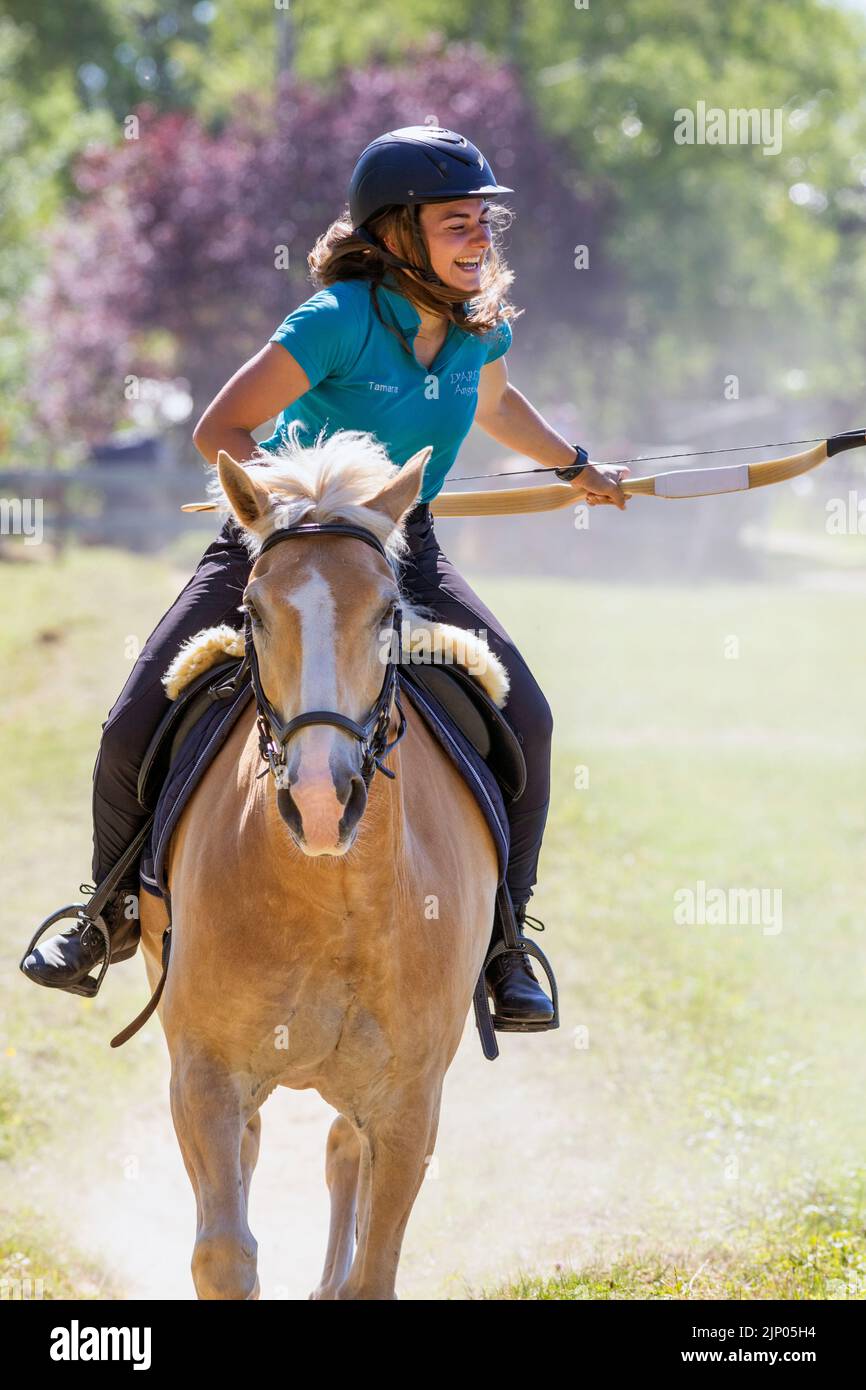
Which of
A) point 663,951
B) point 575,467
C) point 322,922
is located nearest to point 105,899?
point 322,922

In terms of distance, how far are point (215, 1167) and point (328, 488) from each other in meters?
1.91

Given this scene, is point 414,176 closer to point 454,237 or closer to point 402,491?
point 454,237

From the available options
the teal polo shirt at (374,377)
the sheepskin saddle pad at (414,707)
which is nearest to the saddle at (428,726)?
the sheepskin saddle pad at (414,707)

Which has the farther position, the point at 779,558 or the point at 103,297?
the point at 779,558

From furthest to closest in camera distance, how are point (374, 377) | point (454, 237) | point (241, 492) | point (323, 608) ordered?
point (454, 237), point (374, 377), point (241, 492), point (323, 608)

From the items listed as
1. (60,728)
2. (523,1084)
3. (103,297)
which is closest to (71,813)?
(60,728)

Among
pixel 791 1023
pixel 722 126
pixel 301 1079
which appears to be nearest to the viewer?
pixel 301 1079

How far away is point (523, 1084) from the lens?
923cm

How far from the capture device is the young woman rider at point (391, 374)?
464 centimetres

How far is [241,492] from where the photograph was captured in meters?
3.97

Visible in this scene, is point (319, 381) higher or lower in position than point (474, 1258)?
higher

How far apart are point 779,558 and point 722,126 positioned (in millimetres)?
12727
